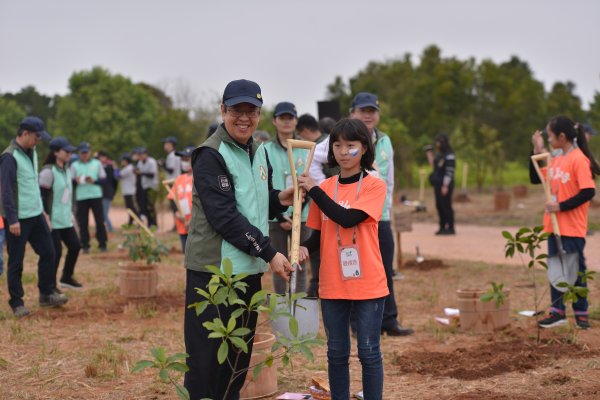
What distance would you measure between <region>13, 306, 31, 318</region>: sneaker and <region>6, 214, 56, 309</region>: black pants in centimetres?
5

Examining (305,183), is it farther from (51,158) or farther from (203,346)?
(51,158)

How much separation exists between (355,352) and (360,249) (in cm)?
217

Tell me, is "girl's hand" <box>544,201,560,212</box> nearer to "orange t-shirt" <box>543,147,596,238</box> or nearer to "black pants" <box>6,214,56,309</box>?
"orange t-shirt" <box>543,147,596,238</box>

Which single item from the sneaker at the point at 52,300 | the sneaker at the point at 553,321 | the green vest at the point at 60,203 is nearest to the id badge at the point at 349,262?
the sneaker at the point at 553,321

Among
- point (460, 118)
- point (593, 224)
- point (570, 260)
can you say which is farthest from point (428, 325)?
point (460, 118)

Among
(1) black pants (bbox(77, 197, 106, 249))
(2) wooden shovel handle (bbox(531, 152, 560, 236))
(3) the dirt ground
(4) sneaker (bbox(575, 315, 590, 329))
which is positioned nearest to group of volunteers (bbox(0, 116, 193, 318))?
(3) the dirt ground

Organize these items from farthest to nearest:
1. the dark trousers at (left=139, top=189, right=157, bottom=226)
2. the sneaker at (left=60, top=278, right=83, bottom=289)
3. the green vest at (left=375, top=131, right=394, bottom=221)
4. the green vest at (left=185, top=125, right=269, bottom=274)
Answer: the dark trousers at (left=139, top=189, right=157, bottom=226) → the sneaker at (left=60, top=278, right=83, bottom=289) → the green vest at (left=375, top=131, right=394, bottom=221) → the green vest at (left=185, top=125, right=269, bottom=274)

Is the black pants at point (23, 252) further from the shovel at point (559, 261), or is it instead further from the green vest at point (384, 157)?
the shovel at point (559, 261)

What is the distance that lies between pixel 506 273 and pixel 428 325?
11.7 feet

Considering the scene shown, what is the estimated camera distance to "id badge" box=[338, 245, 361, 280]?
14.0ft

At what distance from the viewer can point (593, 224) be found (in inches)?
642

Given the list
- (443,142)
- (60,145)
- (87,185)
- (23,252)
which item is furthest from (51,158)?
(443,142)

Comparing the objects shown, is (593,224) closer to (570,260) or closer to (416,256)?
(416,256)

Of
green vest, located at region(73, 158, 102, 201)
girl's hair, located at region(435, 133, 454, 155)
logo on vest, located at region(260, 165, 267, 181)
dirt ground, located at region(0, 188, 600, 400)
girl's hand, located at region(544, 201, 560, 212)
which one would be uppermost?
girl's hair, located at region(435, 133, 454, 155)
